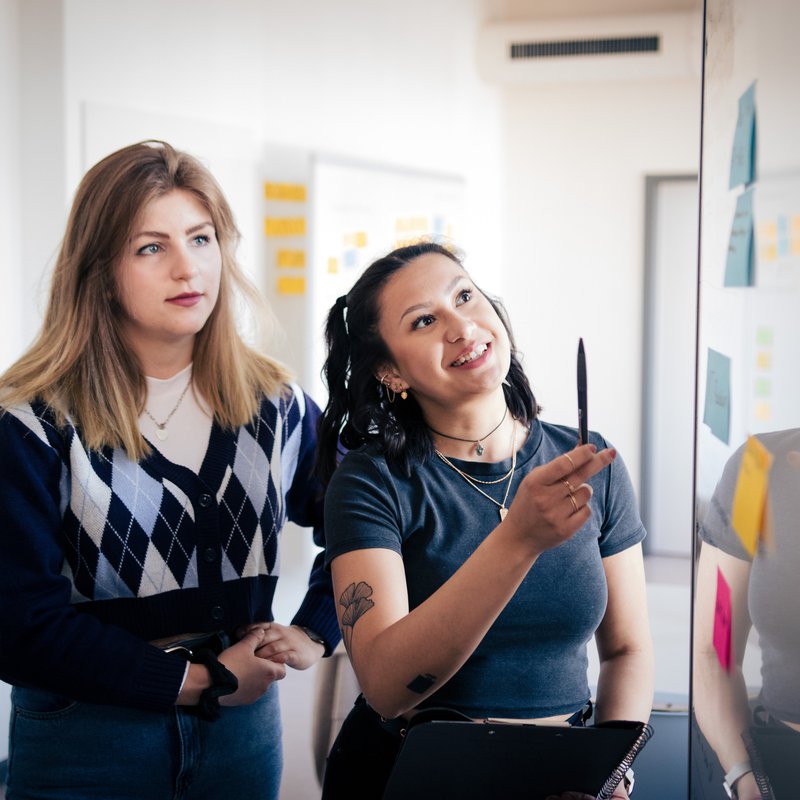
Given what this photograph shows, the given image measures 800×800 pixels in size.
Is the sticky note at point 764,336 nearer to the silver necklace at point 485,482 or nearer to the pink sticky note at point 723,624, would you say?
the pink sticky note at point 723,624

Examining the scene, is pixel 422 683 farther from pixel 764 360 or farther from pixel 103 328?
pixel 103 328

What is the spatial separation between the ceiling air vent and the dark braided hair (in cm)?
359

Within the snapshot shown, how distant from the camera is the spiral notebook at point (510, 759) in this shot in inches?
37.2

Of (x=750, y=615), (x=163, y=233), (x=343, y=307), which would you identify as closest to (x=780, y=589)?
(x=750, y=615)

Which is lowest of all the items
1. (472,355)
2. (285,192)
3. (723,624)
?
(723,624)

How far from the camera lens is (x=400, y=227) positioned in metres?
4.12

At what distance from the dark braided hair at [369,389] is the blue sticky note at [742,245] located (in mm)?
467

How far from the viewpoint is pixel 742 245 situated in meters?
0.87

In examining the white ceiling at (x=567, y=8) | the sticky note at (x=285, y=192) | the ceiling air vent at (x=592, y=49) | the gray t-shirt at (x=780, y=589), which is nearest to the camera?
the gray t-shirt at (x=780, y=589)

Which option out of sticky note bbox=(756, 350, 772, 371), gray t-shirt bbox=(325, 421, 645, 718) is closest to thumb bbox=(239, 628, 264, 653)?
gray t-shirt bbox=(325, 421, 645, 718)

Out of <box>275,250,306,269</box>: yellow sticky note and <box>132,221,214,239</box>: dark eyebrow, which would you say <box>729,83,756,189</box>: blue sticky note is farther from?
<box>275,250,306,269</box>: yellow sticky note

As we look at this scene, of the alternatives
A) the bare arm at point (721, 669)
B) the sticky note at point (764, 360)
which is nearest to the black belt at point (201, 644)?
the bare arm at point (721, 669)

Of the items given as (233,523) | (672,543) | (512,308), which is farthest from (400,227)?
(233,523)

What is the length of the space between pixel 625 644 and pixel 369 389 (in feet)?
1.58
